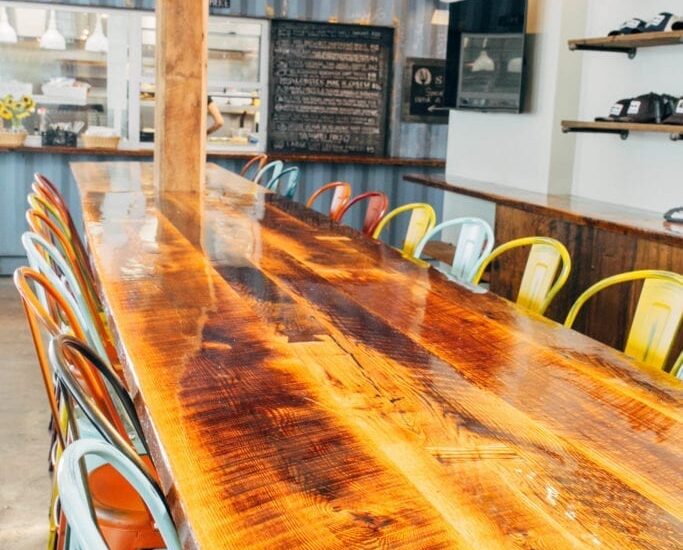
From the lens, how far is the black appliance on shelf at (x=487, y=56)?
536 cm

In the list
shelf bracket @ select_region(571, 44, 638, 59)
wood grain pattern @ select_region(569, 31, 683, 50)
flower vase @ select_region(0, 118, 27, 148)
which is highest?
wood grain pattern @ select_region(569, 31, 683, 50)

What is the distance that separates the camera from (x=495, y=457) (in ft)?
4.45

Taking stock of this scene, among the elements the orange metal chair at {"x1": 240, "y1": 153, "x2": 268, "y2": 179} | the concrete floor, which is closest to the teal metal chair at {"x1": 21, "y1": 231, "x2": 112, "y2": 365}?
the concrete floor

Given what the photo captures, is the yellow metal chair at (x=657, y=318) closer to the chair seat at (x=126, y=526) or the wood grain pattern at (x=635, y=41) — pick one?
the chair seat at (x=126, y=526)

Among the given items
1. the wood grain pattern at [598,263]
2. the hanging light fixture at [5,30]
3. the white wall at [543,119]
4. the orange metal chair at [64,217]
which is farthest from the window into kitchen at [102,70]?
the wood grain pattern at [598,263]

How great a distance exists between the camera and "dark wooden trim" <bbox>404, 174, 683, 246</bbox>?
379 centimetres

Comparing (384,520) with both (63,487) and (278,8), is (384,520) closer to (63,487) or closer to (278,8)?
(63,487)

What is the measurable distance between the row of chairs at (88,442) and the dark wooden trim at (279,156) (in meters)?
4.51

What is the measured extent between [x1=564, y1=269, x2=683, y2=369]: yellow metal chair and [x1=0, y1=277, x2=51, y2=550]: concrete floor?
1.88 metres

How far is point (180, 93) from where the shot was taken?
15.0 feet

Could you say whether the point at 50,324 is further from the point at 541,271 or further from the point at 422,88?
the point at 422,88

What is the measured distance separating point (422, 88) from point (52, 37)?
9.71ft

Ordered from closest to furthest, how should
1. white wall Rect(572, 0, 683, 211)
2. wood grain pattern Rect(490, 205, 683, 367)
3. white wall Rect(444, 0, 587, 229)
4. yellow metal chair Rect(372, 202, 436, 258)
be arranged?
wood grain pattern Rect(490, 205, 683, 367), yellow metal chair Rect(372, 202, 436, 258), white wall Rect(572, 0, 683, 211), white wall Rect(444, 0, 587, 229)

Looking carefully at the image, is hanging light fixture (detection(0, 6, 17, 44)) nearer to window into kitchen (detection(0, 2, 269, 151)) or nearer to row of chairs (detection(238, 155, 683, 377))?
window into kitchen (detection(0, 2, 269, 151))
